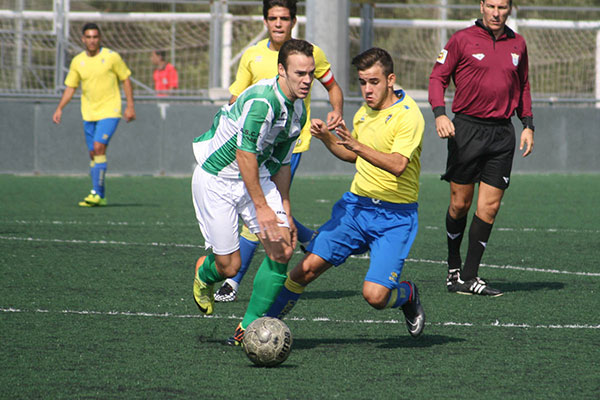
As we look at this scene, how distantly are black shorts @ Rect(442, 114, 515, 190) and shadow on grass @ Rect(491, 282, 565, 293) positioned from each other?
752mm

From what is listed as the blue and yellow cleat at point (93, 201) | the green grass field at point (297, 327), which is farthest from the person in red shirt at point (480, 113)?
the blue and yellow cleat at point (93, 201)

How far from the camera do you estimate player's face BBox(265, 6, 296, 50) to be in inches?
290

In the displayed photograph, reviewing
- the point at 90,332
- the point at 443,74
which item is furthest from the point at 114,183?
the point at 90,332

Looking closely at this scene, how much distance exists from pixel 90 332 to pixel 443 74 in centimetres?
330

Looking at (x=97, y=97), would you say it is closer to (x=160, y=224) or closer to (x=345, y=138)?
(x=160, y=224)

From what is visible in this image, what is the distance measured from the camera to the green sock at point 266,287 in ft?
18.2

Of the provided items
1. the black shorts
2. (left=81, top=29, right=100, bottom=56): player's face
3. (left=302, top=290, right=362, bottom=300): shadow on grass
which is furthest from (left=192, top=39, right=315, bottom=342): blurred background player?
(left=81, top=29, right=100, bottom=56): player's face

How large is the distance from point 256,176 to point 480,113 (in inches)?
109

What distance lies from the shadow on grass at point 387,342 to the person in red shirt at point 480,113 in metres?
1.67

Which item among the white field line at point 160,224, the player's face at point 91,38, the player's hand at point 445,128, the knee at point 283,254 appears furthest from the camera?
the player's face at point 91,38

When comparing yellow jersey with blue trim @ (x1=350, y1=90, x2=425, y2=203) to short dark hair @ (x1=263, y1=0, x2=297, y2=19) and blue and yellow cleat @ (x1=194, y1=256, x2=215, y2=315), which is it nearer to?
blue and yellow cleat @ (x1=194, y1=256, x2=215, y2=315)

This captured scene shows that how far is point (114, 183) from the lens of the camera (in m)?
17.3

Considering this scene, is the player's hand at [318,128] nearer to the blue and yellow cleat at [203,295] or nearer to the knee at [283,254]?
the knee at [283,254]

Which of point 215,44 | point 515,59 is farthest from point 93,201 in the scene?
point 215,44
